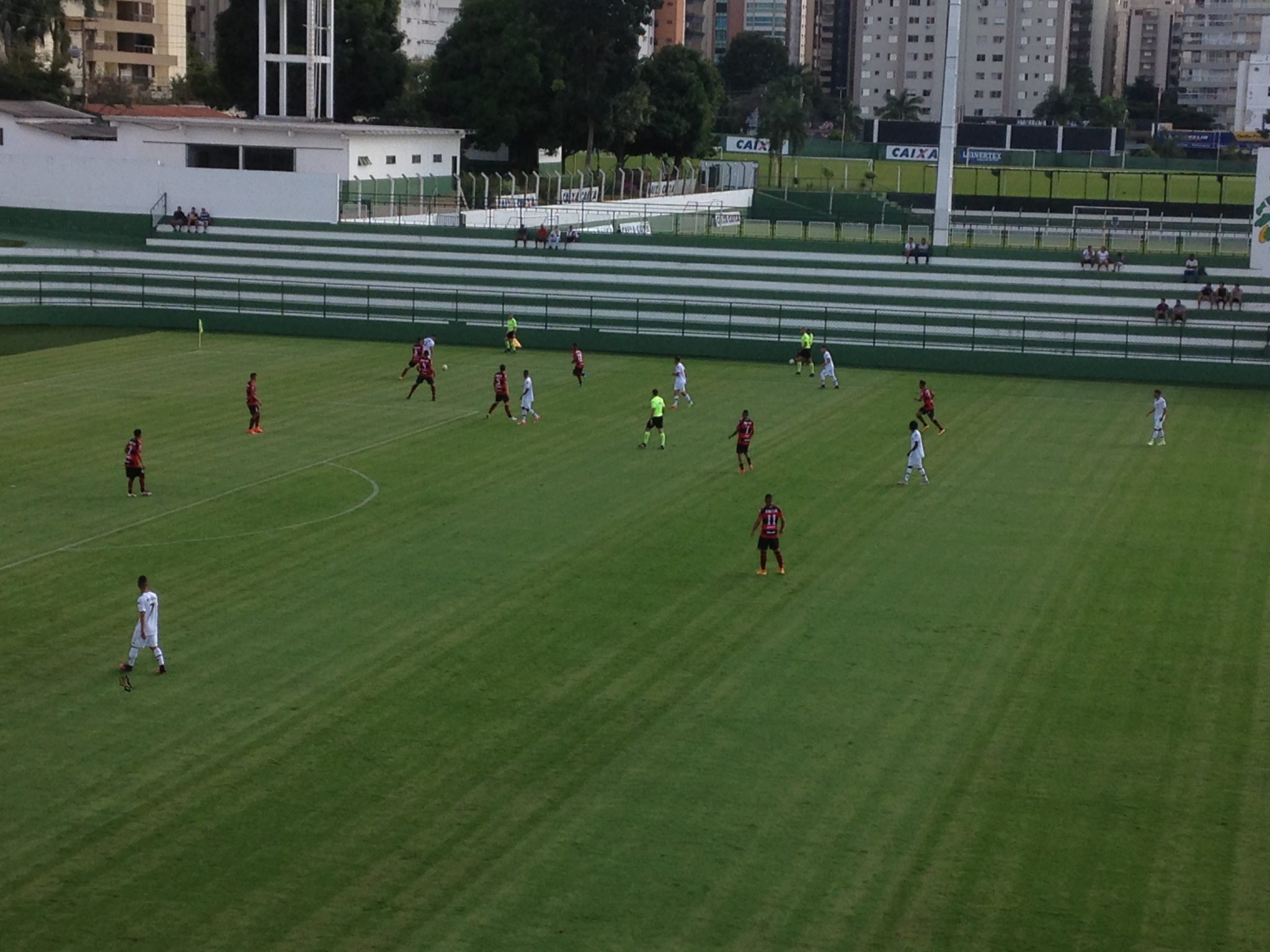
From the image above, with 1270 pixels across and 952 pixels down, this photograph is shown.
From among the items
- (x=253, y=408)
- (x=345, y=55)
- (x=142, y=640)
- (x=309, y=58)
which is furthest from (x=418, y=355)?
(x=345, y=55)

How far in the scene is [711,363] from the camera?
173 feet

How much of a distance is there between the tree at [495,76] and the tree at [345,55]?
3.10 metres

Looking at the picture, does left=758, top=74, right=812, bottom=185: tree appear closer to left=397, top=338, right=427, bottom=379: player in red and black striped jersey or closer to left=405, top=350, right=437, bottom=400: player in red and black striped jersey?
left=397, top=338, right=427, bottom=379: player in red and black striped jersey

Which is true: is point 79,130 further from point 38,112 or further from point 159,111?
point 159,111

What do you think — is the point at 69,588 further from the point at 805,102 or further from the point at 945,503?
the point at 805,102

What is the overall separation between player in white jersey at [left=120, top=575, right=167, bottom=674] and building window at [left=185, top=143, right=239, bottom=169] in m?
53.0

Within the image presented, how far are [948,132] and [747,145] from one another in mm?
77767

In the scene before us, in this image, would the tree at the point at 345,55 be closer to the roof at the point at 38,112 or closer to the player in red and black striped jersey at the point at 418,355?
the roof at the point at 38,112

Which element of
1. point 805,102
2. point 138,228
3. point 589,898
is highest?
point 805,102

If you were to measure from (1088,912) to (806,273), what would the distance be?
1822 inches

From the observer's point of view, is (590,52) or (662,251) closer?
(662,251)

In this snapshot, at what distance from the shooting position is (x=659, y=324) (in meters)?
56.9

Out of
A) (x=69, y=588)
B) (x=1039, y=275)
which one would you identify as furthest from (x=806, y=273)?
(x=69, y=588)

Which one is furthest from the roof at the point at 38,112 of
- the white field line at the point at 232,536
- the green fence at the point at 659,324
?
the white field line at the point at 232,536
